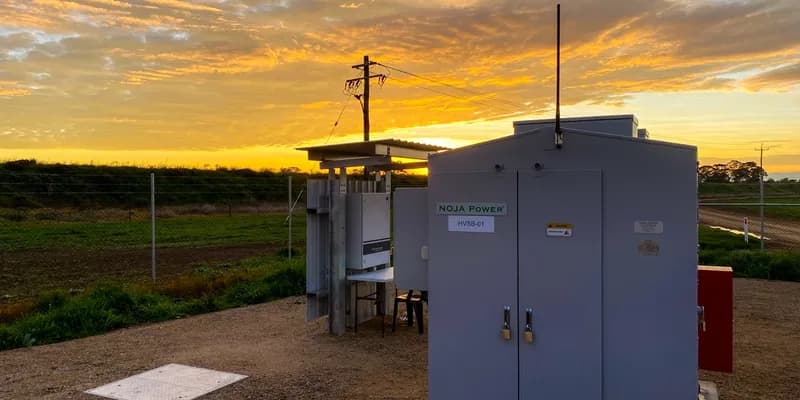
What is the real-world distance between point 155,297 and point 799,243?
19075 mm

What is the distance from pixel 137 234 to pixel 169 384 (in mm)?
18251

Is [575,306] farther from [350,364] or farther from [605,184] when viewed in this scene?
[350,364]

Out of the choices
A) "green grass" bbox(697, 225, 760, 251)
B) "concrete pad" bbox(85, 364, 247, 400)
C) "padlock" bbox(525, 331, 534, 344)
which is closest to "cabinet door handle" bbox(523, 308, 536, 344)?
"padlock" bbox(525, 331, 534, 344)

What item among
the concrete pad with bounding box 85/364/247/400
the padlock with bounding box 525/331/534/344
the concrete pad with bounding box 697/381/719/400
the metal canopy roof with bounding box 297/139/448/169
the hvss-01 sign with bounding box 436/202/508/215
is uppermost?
the metal canopy roof with bounding box 297/139/448/169

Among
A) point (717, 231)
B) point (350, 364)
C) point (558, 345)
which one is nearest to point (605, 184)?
point (558, 345)

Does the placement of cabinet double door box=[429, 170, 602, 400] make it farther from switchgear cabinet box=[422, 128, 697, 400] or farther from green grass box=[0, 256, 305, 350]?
green grass box=[0, 256, 305, 350]

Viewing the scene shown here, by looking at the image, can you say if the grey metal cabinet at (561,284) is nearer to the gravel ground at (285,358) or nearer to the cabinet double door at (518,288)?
the cabinet double door at (518,288)

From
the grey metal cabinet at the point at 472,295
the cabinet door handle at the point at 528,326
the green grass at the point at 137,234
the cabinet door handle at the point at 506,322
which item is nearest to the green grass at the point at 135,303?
the grey metal cabinet at the point at 472,295

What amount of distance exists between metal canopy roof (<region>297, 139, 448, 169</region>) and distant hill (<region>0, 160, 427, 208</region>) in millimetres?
16050

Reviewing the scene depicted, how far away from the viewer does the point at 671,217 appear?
11.7ft

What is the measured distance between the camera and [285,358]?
6602 mm

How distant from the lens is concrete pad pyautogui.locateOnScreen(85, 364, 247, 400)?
5332 millimetres

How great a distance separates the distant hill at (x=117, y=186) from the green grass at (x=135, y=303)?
13.3 m

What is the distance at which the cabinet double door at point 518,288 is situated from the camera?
3770 millimetres
